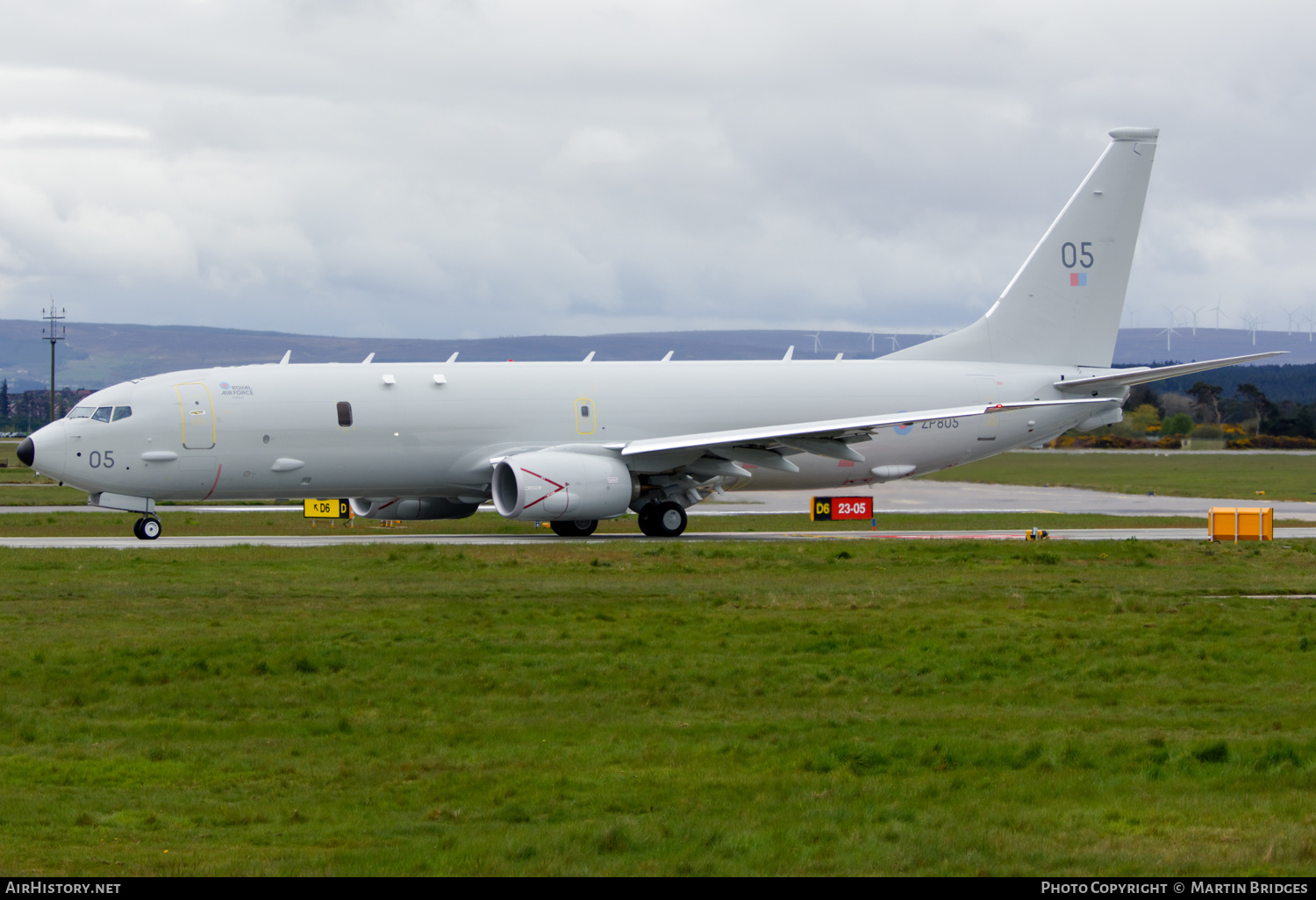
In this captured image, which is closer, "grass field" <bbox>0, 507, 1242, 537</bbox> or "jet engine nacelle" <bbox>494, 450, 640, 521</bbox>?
"jet engine nacelle" <bbox>494, 450, 640, 521</bbox>

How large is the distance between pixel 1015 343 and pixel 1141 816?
29.8 metres

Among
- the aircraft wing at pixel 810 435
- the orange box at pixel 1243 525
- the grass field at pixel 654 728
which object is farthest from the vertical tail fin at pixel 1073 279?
the grass field at pixel 654 728

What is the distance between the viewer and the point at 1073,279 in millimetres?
37625

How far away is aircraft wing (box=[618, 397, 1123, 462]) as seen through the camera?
3175 cm

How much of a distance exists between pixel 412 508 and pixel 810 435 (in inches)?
413

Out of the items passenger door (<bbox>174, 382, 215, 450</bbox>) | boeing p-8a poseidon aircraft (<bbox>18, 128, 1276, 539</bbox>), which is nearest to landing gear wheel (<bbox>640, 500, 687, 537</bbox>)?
boeing p-8a poseidon aircraft (<bbox>18, 128, 1276, 539</bbox>)

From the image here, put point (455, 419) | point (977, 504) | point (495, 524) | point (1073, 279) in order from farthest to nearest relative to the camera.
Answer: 1. point (977, 504)
2. point (495, 524)
3. point (1073, 279)
4. point (455, 419)

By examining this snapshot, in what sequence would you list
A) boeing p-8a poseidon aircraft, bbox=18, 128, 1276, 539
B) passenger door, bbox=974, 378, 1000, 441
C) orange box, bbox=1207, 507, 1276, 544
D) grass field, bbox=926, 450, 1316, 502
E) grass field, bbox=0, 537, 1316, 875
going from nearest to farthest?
1. grass field, bbox=0, 537, 1316, 875
2. boeing p-8a poseidon aircraft, bbox=18, 128, 1276, 539
3. orange box, bbox=1207, 507, 1276, 544
4. passenger door, bbox=974, 378, 1000, 441
5. grass field, bbox=926, 450, 1316, 502

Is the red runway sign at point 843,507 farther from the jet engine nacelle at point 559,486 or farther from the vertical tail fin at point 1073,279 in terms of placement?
the jet engine nacelle at point 559,486

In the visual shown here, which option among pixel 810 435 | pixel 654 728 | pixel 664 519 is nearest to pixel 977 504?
pixel 810 435

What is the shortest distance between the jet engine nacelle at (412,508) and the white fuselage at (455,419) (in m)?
1.47

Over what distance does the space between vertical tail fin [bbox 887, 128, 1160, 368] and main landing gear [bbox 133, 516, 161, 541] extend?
19.4 m

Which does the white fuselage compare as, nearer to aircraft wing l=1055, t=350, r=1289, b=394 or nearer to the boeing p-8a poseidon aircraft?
the boeing p-8a poseidon aircraft

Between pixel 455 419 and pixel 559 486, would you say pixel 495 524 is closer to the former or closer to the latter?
pixel 455 419
